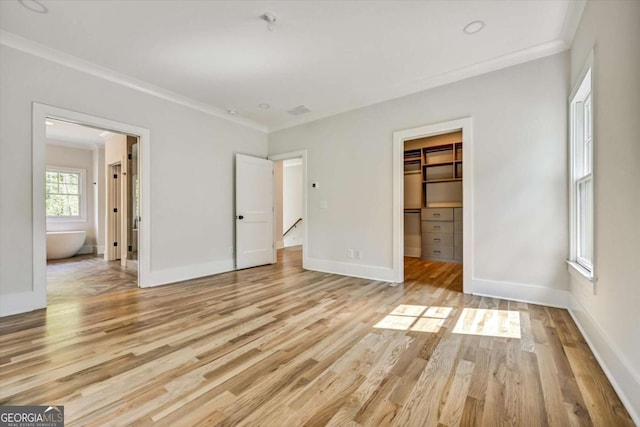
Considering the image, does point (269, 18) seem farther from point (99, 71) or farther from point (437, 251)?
point (437, 251)

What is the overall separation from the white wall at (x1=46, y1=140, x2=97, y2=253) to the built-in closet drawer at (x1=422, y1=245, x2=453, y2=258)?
7997 millimetres

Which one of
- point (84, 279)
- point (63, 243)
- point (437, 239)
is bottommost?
point (84, 279)

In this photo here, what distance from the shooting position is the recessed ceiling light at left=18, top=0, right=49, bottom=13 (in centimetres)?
222

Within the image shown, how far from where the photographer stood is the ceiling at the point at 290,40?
231 centimetres

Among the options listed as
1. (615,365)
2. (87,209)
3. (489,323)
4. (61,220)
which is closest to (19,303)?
(489,323)

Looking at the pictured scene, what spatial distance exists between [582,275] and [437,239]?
136 inches

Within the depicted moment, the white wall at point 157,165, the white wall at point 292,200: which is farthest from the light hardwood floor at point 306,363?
the white wall at point 292,200

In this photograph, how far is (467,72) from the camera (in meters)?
3.28

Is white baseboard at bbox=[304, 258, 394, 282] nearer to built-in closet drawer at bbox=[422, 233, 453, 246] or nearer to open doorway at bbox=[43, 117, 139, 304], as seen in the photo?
built-in closet drawer at bbox=[422, 233, 453, 246]

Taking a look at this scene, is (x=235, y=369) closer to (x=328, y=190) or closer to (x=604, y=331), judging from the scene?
(x=604, y=331)

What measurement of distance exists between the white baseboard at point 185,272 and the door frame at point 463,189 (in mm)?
2778

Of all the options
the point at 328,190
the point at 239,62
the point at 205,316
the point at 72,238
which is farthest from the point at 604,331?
the point at 72,238

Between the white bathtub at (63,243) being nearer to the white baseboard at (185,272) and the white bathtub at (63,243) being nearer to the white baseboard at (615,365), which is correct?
the white baseboard at (185,272)

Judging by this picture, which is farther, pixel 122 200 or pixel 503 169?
pixel 122 200
